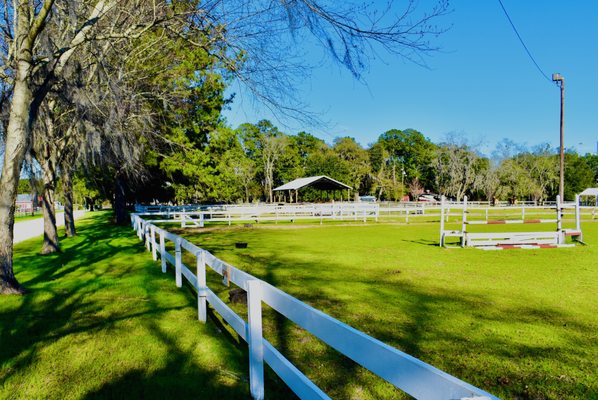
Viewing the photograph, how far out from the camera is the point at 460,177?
81.4 m

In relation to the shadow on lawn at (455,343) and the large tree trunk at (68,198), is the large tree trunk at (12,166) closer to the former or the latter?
the shadow on lawn at (455,343)

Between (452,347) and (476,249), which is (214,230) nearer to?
(476,249)

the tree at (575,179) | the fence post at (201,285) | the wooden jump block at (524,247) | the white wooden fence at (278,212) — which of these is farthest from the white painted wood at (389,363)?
the tree at (575,179)

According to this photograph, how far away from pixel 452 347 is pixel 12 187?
278 inches

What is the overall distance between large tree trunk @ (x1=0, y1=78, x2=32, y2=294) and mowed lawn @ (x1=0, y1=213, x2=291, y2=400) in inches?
22.5

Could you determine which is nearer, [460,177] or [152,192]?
[152,192]

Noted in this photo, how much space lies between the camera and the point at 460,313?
5992mm

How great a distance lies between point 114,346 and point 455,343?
12.4 feet

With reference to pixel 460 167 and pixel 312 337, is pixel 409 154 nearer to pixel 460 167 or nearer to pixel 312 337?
pixel 460 167

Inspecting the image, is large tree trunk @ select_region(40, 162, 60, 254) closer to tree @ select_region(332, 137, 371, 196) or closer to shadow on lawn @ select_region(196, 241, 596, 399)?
shadow on lawn @ select_region(196, 241, 596, 399)

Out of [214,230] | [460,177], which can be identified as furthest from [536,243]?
[460,177]

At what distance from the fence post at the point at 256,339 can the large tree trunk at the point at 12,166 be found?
541cm

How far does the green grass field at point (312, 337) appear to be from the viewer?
Result: 3.81 metres

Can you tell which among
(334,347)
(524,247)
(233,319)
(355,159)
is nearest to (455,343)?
(233,319)
